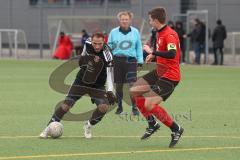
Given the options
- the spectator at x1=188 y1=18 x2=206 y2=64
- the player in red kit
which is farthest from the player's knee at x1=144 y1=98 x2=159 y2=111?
the spectator at x1=188 y1=18 x2=206 y2=64

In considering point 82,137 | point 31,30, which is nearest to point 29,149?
point 82,137

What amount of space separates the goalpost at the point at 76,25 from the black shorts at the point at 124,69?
81.3ft

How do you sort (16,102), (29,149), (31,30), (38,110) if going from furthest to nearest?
(31,30)
(16,102)
(38,110)
(29,149)

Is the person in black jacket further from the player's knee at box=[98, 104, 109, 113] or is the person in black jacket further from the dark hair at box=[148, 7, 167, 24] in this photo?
the dark hair at box=[148, 7, 167, 24]

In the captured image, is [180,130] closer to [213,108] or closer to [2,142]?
[2,142]

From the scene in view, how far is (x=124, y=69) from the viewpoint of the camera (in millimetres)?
16266

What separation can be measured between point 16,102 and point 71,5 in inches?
1042

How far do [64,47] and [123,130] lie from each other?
26934 mm

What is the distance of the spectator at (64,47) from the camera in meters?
40.4

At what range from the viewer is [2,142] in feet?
39.8

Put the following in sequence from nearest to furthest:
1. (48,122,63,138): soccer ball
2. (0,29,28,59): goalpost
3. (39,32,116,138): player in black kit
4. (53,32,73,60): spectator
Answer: (48,122,63,138): soccer ball < (39,32,116,138): player in black kit < (53,32,73,60): spectator < (0,29,28,59): goalpost

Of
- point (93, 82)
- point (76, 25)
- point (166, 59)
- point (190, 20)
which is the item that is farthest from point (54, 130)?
point (76, 25)

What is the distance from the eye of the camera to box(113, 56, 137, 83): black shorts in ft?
53.2

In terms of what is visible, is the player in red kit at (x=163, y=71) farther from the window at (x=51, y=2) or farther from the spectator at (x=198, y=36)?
the window at (x=51, y=2)
